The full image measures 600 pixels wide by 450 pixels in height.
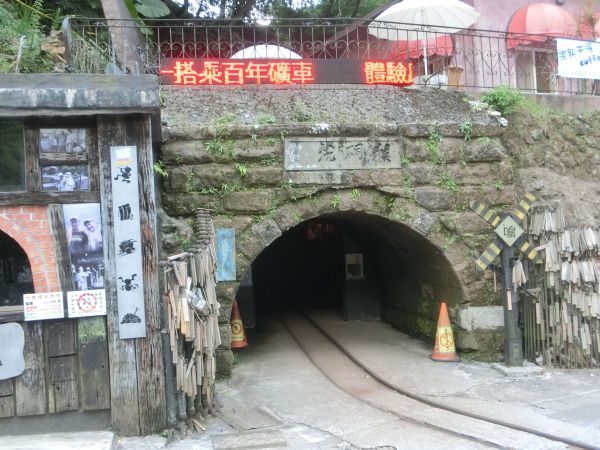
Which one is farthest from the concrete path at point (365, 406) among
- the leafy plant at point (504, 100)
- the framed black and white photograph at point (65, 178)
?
the leafy plant at point (504, 100)

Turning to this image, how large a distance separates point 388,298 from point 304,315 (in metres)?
2.12

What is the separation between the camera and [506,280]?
743 centimetres

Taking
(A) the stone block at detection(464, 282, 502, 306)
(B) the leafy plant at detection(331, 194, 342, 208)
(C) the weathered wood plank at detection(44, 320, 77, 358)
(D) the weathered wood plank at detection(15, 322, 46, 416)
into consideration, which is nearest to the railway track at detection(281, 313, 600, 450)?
(A) the stone block at detection(464, 282, 502, 306)

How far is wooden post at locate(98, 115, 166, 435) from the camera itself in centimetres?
506

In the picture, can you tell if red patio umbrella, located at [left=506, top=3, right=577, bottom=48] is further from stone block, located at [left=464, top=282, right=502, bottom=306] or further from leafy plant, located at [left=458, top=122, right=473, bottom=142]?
stone block, located at [left=464, top=282, right=502, bottom=306]

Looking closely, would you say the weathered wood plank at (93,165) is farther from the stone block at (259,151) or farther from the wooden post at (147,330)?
the stone block at (259,151)

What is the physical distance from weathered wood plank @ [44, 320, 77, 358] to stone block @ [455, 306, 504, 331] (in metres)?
5.30

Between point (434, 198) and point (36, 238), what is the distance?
16.8 ft

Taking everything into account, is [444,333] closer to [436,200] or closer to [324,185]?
[436,200]

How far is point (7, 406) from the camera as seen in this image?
4.91 metres

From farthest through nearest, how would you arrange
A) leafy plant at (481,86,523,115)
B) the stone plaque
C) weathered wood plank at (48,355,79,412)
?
leafy plant at (481,86,523,115), the stone plaque, weathered wood plank at (48,355,79,412)

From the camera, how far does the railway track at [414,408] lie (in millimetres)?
4977

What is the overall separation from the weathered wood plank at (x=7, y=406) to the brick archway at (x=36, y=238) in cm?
97

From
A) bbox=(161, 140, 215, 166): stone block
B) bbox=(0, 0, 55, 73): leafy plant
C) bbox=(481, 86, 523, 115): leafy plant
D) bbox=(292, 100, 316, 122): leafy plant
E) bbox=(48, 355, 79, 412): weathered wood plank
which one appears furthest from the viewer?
bbox=(481, 86, 523, 115): leafy plant
